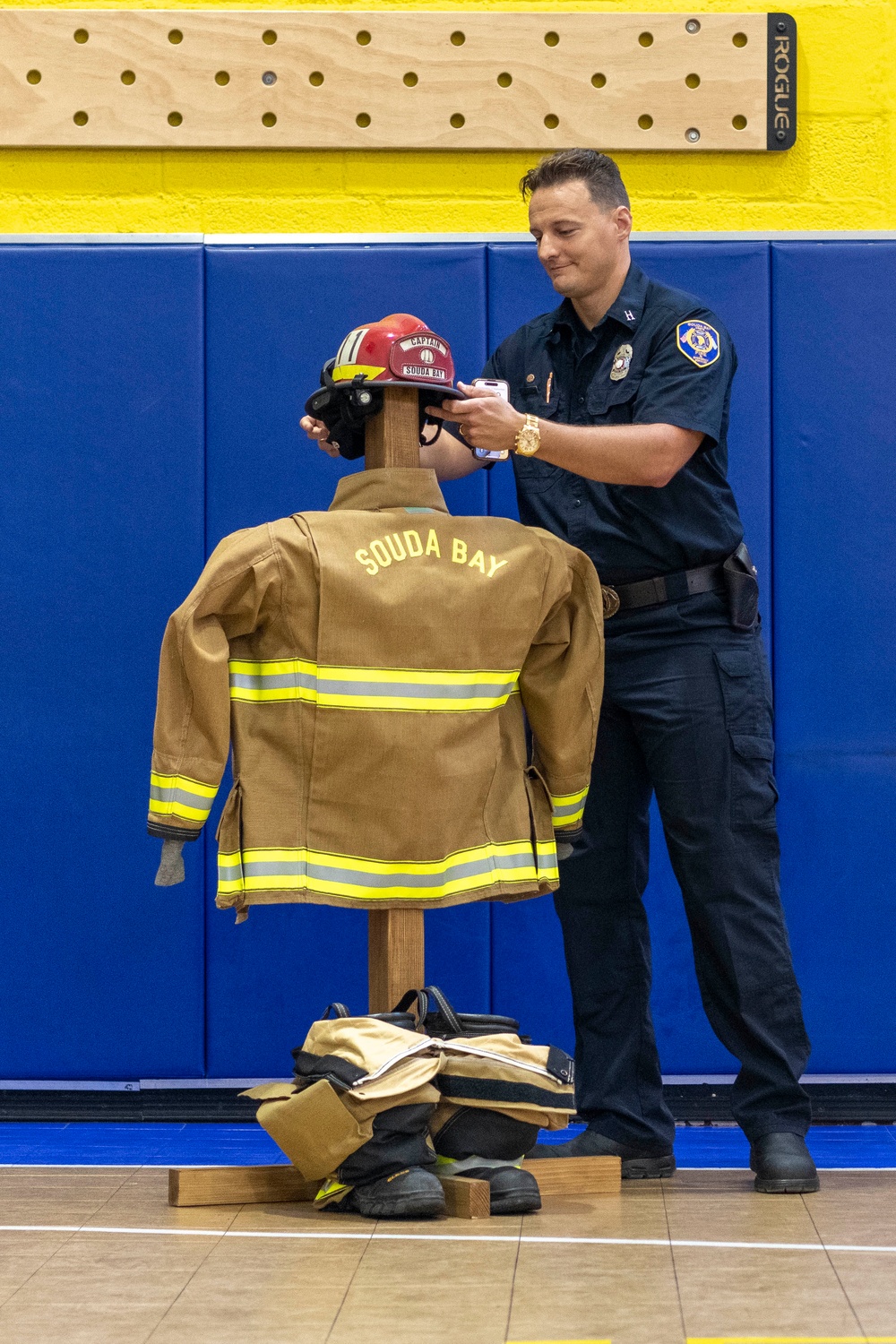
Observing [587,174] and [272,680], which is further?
[587,174]

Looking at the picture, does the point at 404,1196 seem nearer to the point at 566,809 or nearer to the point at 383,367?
the point at 566,809

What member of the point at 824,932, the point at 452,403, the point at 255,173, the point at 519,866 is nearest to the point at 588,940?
the point at 519,866

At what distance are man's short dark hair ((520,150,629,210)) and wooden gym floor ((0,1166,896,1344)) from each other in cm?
166

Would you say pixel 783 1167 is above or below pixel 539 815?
below

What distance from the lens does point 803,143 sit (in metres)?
3.85

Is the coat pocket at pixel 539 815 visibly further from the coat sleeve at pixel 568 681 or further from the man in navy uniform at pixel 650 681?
the man in navy uniform at pixel 650 681

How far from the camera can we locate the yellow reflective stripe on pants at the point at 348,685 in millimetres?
2422

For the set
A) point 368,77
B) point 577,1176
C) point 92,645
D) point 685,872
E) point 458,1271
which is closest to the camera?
point 458,1271

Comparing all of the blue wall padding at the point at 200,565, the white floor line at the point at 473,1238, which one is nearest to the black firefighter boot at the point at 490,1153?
the white floor line at the point at 473,1238

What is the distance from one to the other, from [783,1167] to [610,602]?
0.96 meters

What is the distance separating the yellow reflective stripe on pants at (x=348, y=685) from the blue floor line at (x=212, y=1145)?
84 centimetres

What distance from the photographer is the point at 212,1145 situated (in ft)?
9.75

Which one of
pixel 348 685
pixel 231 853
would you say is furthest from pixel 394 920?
pixel 348 685

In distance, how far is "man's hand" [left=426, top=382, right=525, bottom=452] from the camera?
7.95ft
